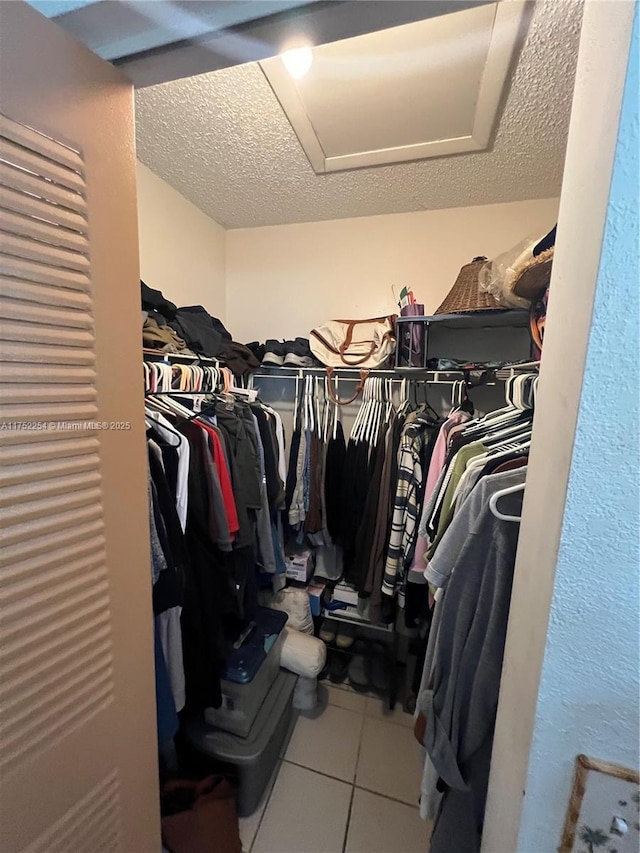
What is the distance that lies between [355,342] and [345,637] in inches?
67.3

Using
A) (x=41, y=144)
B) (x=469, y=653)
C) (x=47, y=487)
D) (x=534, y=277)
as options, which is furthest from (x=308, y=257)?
(x=469, y=653)

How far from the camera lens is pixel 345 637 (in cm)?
203

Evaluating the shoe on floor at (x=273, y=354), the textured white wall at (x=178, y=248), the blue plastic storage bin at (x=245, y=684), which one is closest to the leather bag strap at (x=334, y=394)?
the shoe on floor at (x=273, y=354)

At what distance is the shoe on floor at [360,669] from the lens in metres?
1.83

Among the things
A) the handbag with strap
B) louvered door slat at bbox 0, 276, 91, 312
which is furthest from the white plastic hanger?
the handbag with strap

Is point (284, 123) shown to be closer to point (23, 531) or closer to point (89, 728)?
point (23, 531)

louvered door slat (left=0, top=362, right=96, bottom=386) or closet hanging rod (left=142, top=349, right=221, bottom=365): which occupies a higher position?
closet hanging rod (left=142, top=349, right=221, bottom=365)

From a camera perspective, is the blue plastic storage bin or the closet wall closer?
the blue plastic storage bin

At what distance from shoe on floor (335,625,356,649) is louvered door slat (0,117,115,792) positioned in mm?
1582

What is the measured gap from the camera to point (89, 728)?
63cm

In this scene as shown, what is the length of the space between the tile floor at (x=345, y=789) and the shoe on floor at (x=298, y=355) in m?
1.78

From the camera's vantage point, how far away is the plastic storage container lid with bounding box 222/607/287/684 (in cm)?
132

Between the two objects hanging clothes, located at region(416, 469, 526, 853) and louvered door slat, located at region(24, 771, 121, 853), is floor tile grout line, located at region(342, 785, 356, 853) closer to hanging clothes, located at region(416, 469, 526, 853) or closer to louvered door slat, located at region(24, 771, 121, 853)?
hanging clothes, located at region(416, 469, 526, 853)

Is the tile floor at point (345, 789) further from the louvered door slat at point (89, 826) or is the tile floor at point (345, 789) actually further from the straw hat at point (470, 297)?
the straw hat at point (470, 297)
